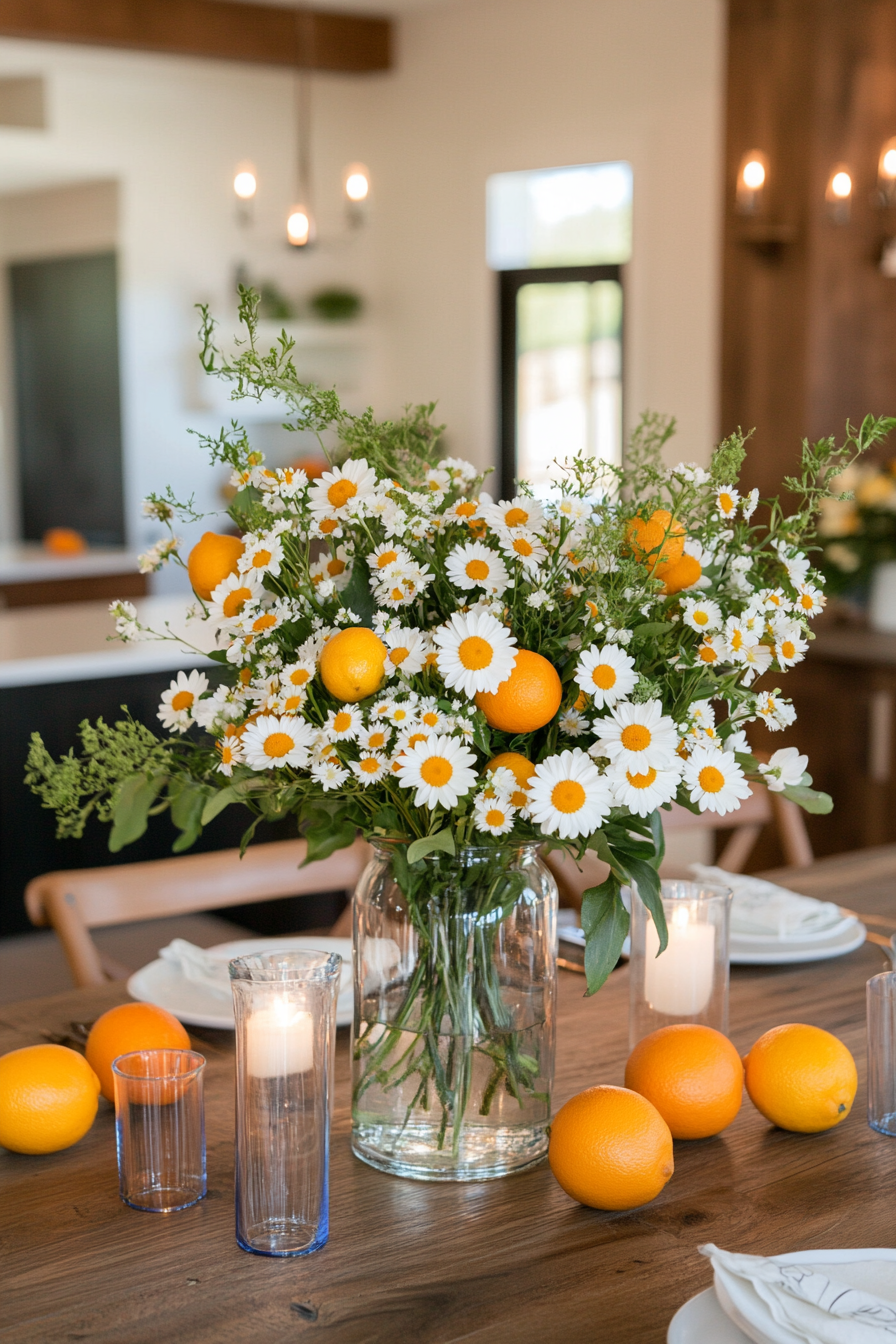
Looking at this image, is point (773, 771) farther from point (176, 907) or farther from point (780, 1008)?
point (176, 907)

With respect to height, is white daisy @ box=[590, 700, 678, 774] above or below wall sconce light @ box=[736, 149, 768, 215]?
below

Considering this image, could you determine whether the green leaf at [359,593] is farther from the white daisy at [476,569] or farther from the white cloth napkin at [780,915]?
the white cloth napkin at [780,915]

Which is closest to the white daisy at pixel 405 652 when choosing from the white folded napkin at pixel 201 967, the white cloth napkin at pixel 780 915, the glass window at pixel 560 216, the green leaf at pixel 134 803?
the green leaf at pixel 134 803

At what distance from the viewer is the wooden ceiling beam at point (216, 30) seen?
572 cm

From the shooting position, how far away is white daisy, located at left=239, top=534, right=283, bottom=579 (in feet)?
3.42

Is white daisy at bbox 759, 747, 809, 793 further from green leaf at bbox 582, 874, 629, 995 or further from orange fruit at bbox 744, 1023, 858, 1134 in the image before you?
orange fruit at bbox 744, 1023, 858, 1134

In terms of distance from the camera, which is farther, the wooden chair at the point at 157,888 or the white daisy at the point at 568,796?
the wooden chair at the point at 157,888

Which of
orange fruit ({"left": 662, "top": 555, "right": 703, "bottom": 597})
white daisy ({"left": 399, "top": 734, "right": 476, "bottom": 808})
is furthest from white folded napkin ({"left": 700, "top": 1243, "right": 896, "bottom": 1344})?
orange fruit ({"left": 662, "top": 555, "right": 703, "bottom": 597})

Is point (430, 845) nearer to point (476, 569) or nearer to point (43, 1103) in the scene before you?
point (476, 569)

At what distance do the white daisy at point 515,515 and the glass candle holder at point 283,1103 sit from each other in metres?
0.31

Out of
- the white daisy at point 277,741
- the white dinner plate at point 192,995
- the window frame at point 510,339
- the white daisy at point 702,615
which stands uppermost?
the window frame at point 510,339

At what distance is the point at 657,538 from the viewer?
1049 millimetres

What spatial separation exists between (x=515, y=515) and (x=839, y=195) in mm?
3237

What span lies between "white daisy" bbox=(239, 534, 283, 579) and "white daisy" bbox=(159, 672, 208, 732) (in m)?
0.10
